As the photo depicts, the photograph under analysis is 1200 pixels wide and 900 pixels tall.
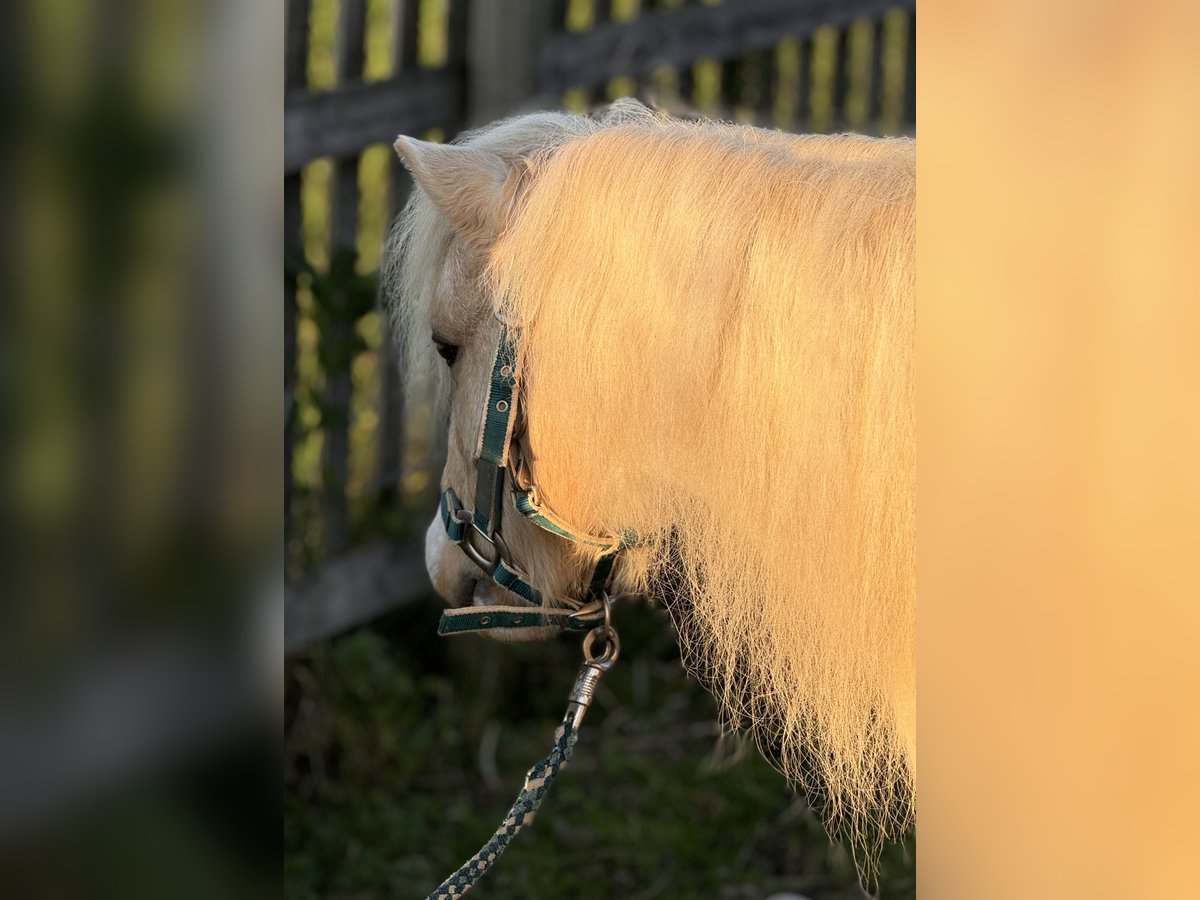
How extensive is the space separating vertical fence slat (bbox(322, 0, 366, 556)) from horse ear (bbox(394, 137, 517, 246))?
51.7 inches

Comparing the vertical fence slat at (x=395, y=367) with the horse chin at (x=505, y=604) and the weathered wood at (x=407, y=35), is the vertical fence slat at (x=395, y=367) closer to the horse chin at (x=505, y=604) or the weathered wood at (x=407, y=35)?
the weathered wood at (x=407, y=35)

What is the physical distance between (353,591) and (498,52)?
1411 mm

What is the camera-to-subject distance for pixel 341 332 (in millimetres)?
2848

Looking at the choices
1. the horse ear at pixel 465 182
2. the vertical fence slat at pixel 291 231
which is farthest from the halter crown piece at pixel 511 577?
the vertical fence slat at pixel 291 231

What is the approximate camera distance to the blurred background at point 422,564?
268 centimetres

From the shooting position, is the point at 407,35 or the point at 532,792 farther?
the point at 407,35

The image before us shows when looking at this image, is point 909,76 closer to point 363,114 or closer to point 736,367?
point 363,114
